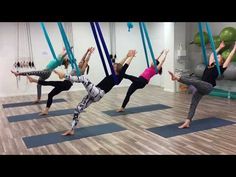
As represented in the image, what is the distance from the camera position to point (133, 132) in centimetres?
454

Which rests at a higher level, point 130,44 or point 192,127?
point 130,44

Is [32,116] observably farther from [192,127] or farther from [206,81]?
[206,81]

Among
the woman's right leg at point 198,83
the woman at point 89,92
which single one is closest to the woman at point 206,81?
the woman's right leg at point 198,83

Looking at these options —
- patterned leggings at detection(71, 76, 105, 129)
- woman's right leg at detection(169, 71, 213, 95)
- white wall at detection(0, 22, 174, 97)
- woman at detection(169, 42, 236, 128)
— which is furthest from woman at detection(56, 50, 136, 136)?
white wall at detection(0, 22, 174, 97)

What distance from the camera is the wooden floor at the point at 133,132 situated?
376 centimetres

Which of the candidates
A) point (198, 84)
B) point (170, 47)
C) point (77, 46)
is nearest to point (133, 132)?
point (198, 84)

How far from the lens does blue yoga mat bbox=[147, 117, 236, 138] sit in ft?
14.4

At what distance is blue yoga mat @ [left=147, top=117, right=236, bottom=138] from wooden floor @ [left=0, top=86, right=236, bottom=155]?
13 cm

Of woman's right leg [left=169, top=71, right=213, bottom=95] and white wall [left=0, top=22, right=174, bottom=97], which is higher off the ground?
white wall [left=0, top=22, right=174, bottom=97]

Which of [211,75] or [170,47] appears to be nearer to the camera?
[211,75]

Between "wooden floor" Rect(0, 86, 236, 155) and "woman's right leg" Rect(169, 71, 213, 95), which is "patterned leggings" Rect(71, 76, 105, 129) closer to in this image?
"wooden floor" Rect(0, 86, 236, 155)

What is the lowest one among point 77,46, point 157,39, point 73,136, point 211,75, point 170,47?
point 73,136

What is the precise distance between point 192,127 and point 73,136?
2033mm

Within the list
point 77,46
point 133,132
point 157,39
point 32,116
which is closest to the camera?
point 133,132
